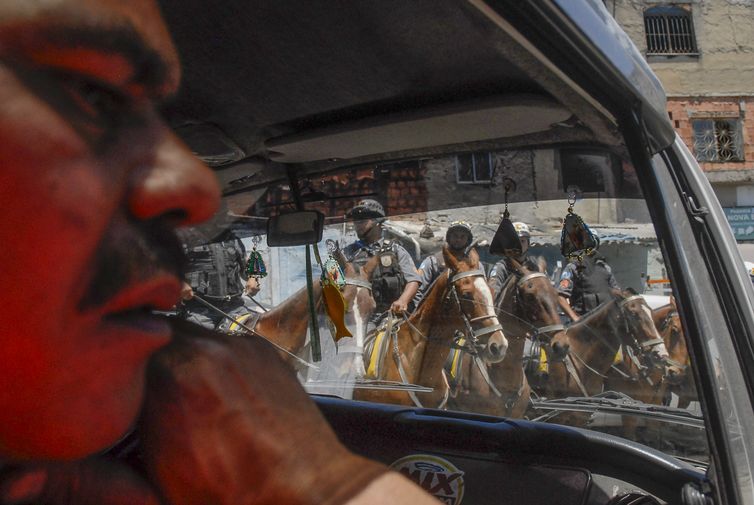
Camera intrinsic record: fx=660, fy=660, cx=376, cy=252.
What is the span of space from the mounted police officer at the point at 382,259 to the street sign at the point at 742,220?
15153mm

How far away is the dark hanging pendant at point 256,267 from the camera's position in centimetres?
201

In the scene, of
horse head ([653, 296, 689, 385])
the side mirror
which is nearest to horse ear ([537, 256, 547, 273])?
horse head ([653, 296, 689, 385])

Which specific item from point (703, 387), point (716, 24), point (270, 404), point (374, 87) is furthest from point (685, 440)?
point (716, 24)

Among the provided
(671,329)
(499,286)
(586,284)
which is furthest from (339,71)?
(499,286)

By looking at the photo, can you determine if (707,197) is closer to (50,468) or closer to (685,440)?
(685,440)

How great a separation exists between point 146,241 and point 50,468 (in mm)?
214

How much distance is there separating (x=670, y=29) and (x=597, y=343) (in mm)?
17580

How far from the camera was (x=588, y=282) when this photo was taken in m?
2.29

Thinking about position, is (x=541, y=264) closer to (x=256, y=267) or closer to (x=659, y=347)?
(x=659, y=347)

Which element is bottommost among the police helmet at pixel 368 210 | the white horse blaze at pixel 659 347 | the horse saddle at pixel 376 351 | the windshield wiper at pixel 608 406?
the windshield wiper at pixel 608 406

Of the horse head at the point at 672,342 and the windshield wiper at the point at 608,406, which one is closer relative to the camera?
the horse head at the point at 672,342

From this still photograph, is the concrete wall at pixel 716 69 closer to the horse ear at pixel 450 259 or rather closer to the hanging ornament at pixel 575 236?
the horse ear at pixel 450 259

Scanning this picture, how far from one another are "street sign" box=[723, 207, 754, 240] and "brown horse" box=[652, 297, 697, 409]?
16237 millimetres

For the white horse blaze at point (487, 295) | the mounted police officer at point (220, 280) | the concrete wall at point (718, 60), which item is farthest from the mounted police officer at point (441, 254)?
the concrete wall at point (718, 60)
